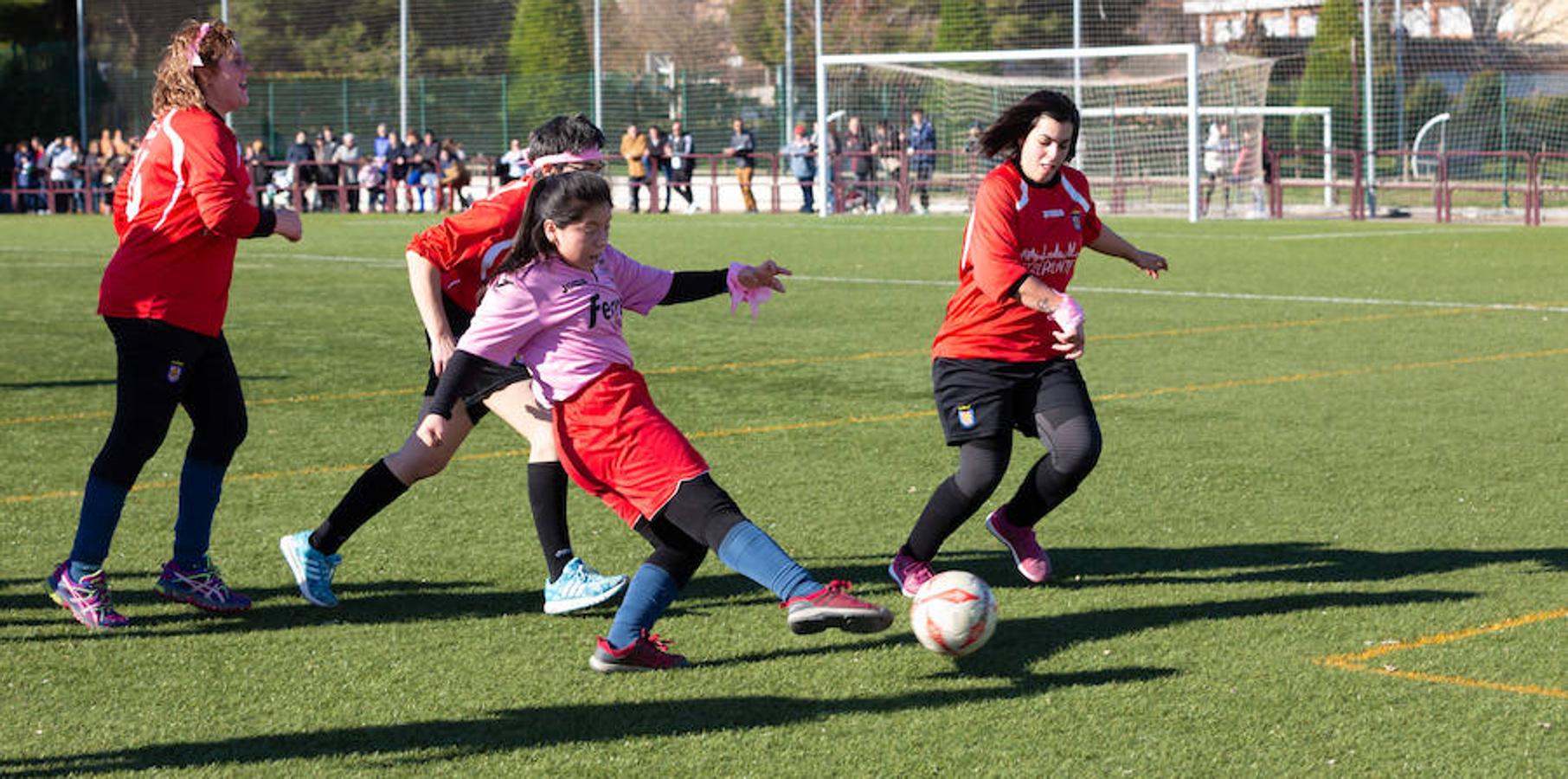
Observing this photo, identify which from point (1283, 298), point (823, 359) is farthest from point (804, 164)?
point (823, 359)

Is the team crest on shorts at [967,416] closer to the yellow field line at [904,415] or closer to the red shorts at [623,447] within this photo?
the red shorts at [623,447]

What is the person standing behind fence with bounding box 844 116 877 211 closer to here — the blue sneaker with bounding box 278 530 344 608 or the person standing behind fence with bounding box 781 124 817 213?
the person standing behind fence with bounding box 781 124 817 213

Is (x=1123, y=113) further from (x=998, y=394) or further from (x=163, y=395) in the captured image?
(x=163, y=395)

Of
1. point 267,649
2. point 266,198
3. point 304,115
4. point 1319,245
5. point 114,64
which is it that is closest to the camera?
point 267,649

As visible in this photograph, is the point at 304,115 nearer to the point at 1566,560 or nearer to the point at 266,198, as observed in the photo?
the point at 266,198

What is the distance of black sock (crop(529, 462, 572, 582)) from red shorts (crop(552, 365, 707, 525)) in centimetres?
86

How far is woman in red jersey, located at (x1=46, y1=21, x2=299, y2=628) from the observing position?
5.85 metres

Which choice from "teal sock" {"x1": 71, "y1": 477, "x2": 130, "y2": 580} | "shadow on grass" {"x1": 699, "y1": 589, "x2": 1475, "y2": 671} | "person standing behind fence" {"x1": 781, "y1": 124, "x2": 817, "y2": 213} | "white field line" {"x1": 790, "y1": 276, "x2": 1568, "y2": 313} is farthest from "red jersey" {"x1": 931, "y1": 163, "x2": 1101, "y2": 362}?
"person standing behind fence" {"x1": 781, "y1": 124, "x2": 817, "y2": 213}

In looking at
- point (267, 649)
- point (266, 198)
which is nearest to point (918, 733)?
point (267, 649)

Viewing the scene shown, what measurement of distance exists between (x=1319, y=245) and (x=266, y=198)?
26292mm

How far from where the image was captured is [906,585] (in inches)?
246

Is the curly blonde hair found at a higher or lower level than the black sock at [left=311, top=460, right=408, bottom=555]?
higher

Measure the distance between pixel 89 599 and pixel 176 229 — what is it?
3.64 feet

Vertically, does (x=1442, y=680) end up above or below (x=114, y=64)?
below
